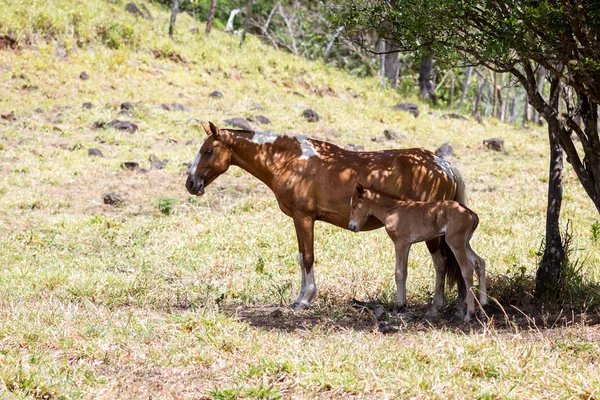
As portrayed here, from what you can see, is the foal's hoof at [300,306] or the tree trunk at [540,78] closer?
the foal's hoof at [300,306]

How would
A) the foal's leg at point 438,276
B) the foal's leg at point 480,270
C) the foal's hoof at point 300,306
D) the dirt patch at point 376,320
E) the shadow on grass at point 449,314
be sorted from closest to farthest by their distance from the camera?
the dirt patch at point 376,320, the shadow on grass at point 449,314, the foal's leg at point 480,270, the foal's leg at point 438,276, the foal's hoof at point 300,306

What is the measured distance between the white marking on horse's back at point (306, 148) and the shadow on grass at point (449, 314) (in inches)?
71.0

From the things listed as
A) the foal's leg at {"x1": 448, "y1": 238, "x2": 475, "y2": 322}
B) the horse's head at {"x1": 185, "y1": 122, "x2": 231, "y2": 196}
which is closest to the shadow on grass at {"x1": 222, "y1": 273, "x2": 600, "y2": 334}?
the foal's leg at {"x1": 448, "y1": 238, "x2": 475, "y2": 322}

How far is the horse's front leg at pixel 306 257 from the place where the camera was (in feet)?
29.7

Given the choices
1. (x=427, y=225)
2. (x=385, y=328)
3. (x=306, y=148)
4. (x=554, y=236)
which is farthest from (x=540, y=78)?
(x=385, y=328)

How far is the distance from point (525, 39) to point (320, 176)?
116 inches

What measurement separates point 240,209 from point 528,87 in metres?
7.96

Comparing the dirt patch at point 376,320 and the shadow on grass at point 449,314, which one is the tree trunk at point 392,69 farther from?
the dirt patch at point 376,320

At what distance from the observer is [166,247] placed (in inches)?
490

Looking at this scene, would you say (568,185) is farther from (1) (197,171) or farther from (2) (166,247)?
(1) (197,171)

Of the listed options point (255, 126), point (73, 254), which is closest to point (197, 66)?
point (255, 126)

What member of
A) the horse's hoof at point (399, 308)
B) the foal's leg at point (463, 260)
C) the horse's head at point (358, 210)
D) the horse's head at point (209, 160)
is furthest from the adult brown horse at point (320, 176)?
the foal's leg at point (463, 260)

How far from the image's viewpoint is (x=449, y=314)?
8828 millimetres

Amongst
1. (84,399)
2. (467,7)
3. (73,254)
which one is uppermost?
(467,7)
